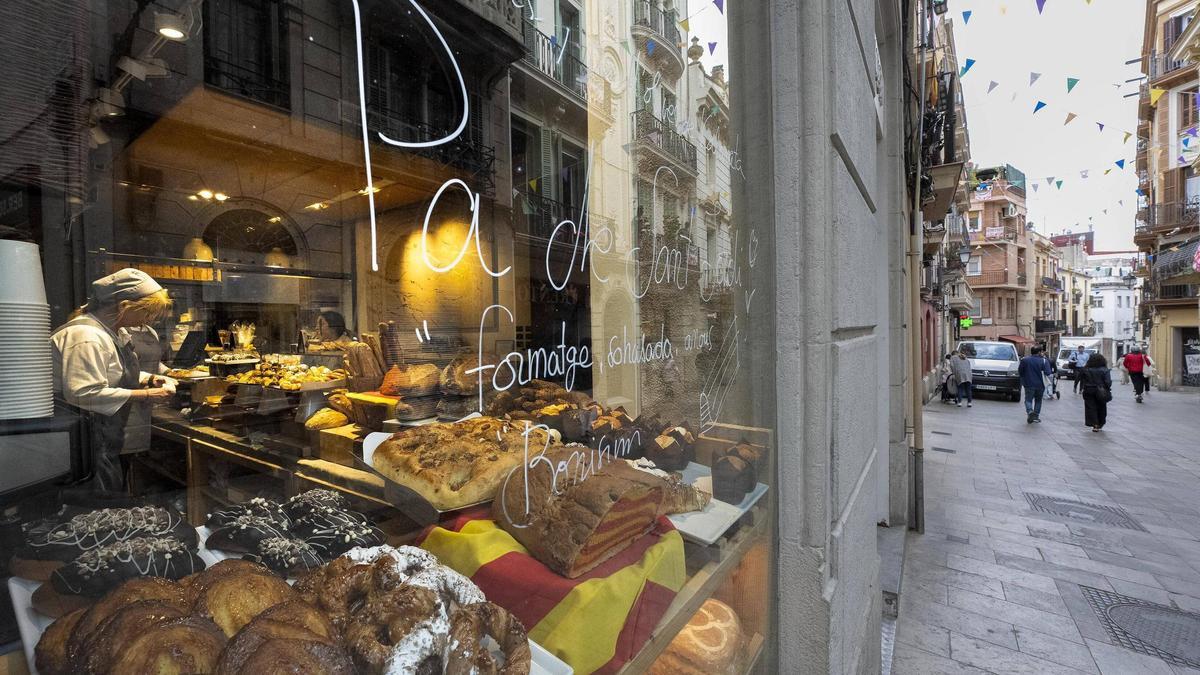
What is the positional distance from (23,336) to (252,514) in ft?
1.72

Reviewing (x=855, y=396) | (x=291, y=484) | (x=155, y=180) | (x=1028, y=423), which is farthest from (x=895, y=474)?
(x=1028, y=423)

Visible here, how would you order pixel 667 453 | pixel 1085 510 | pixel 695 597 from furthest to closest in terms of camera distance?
1. pixel 1085 510
2. pixel 667 453
3. pixel 695 597

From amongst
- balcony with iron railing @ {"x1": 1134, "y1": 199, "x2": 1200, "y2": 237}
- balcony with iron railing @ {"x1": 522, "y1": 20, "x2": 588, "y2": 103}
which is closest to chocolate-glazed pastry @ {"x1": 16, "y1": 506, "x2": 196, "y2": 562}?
balcony with iron railing @ {"x1": 522, "y1": 20, "x2": 588, "y2": 103}

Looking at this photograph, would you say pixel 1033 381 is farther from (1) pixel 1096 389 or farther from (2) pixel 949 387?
(2) pixel 949 387

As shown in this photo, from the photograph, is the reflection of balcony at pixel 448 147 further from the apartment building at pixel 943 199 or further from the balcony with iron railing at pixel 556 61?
the apartment building at pixel 943 199

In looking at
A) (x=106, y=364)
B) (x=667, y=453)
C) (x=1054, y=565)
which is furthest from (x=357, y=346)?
(x=1054, y=565)

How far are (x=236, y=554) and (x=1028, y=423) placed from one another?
15894mm

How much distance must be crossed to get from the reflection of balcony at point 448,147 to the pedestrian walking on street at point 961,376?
18875 millimetres

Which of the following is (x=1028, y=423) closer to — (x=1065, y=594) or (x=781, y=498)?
(x=1065, y=594)

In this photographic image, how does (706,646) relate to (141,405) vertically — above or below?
below

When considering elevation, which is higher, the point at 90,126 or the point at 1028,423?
the point at 90,126

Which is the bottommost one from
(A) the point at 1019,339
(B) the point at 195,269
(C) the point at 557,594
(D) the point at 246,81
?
(A) the point at 1019,339

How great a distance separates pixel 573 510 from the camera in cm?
140

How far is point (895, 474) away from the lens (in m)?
5.54
